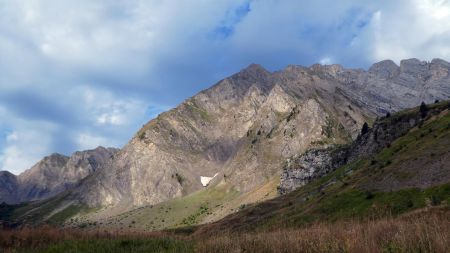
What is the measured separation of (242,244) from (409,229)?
642 centimetres

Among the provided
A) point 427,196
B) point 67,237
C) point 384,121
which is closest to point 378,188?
point 427,196

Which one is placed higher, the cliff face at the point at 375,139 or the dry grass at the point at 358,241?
the cliff face at the point at 375,139

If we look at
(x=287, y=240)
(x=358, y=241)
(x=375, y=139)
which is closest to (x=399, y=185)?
(x=287, y=240)

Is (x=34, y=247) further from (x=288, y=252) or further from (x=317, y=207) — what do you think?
(x=317, y=207)

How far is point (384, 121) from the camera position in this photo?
545ft

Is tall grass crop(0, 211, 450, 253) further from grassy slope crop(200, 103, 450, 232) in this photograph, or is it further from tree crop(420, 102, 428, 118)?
tree crop(420, 102, 428, 118)

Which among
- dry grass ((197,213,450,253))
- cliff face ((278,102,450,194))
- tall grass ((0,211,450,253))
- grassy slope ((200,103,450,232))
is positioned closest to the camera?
dry grass ((197,213,450,253))

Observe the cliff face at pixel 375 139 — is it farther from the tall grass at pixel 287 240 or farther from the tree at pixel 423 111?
the tall grass at pixel 287 240

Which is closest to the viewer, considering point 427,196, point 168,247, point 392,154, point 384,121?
point 168,247

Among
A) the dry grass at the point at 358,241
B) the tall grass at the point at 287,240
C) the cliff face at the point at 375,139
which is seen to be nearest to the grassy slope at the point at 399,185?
the cliff face at the point at 375,139

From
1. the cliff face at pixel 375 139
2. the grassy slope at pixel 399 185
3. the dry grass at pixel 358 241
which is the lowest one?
the dry grass at pixel 358 241

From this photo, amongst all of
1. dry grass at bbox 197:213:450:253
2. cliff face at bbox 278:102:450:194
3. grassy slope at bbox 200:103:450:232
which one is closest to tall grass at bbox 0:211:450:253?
dry grass at bbox 197:213:450:253

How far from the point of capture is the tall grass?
1302 centimetres

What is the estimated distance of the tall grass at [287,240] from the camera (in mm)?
13016
